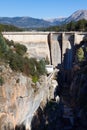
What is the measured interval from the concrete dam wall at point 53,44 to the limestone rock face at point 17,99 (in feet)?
118

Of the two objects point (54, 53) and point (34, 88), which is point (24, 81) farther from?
point (54, 53)

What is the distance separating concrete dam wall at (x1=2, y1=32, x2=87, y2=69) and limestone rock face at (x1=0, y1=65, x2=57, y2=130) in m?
36.0

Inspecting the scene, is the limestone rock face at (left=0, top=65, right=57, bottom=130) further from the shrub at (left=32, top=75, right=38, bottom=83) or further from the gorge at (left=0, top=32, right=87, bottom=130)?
the shrub at (left=32, top=75, right=38, bottom=83)

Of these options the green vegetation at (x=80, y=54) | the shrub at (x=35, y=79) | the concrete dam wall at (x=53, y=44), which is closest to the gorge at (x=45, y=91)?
the concrete dam wall at (x=53, y=44)

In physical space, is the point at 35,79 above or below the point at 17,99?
above

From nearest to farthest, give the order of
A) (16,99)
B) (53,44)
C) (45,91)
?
(16,99) → (45,91) → (53,44)

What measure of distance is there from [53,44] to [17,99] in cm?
4466

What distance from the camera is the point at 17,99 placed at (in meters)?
38.0

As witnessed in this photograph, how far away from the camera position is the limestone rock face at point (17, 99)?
35.4m

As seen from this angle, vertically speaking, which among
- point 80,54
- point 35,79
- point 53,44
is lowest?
point 80,54

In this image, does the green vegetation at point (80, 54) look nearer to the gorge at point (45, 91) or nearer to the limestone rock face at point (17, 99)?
the gorge at point (45, 91)

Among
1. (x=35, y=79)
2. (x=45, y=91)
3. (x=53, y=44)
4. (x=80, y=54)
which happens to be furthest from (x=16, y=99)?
(x=53, y=44)

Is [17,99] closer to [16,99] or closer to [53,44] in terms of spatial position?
[16,99]

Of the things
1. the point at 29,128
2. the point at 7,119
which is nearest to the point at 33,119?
the point at 29,128
